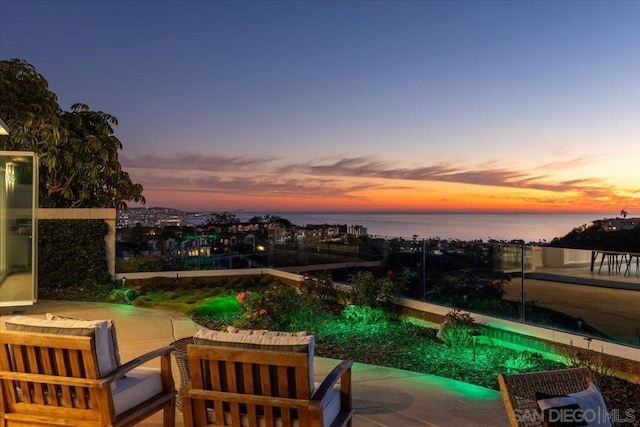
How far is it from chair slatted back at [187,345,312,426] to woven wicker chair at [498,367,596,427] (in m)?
0.99

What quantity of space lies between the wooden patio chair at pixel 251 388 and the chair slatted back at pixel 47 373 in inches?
23.8

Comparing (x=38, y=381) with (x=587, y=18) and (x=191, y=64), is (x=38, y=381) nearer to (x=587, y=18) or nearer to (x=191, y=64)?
(x=587, y=18)

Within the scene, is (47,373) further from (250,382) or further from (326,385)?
(326,385)

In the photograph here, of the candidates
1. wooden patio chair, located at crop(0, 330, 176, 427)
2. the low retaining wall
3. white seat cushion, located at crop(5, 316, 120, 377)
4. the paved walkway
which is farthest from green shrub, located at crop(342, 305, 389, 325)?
white seat cushion, located at crop(5, 316, 120, 377)

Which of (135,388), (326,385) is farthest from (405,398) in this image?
(135,388)

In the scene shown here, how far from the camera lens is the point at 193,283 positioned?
37.4ft

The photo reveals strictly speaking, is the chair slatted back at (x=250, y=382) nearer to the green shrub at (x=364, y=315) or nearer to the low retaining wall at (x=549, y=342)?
the low retaining wall at (x=549, y=342)

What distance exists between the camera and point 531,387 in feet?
8.62

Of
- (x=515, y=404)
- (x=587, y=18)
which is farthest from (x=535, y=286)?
(x=587, y=18)

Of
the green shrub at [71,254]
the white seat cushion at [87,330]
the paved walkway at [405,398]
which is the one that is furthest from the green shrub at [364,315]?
the green shrub at [71,254]

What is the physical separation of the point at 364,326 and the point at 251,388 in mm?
4923

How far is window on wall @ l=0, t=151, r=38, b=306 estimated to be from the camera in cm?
874

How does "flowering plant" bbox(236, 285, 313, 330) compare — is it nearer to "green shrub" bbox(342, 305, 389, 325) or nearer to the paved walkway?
"green shrub" bbox(342, 305, 389, 325)

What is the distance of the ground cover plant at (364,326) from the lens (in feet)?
18.2
